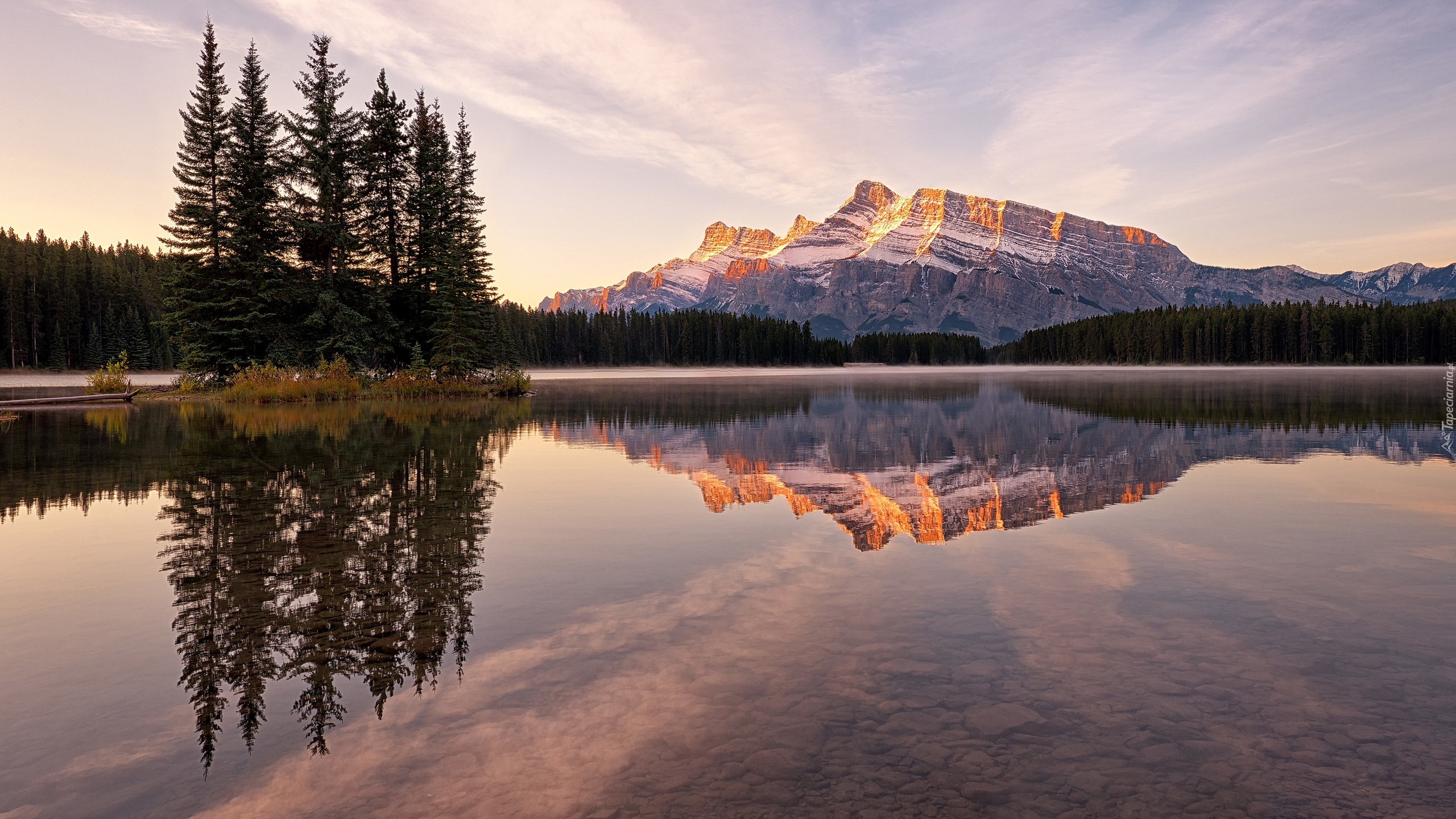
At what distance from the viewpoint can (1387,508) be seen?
1327 centimetres

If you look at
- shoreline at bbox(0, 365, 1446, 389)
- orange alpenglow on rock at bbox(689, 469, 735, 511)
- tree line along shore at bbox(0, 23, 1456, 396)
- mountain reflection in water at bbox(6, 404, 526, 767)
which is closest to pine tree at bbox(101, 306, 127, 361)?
shoreline at bbox(0, 365, 1446, 389)

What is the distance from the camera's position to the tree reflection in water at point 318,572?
243 inches

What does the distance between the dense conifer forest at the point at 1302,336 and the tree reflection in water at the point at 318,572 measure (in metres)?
187

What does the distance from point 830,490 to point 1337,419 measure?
2748cm

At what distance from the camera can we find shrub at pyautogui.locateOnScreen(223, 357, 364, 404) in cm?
4219

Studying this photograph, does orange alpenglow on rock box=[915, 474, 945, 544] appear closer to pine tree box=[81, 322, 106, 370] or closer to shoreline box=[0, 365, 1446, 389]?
shoreline box=[0, 365, 1446, 389]

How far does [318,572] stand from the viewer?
29.4 feet

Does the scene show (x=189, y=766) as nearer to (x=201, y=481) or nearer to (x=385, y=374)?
(x=201, y=481)

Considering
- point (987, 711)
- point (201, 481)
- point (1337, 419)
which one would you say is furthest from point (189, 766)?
point (1337, 419)

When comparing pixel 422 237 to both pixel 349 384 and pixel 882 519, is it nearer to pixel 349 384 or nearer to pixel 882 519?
pixel 349 384

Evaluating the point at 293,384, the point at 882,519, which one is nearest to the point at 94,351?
the point at 293,384

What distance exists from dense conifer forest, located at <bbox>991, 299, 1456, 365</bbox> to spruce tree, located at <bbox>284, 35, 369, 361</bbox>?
17546 cm

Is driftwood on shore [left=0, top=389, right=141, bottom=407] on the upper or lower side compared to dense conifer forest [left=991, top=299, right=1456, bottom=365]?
lower

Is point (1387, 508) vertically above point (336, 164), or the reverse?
point (336, 164)
